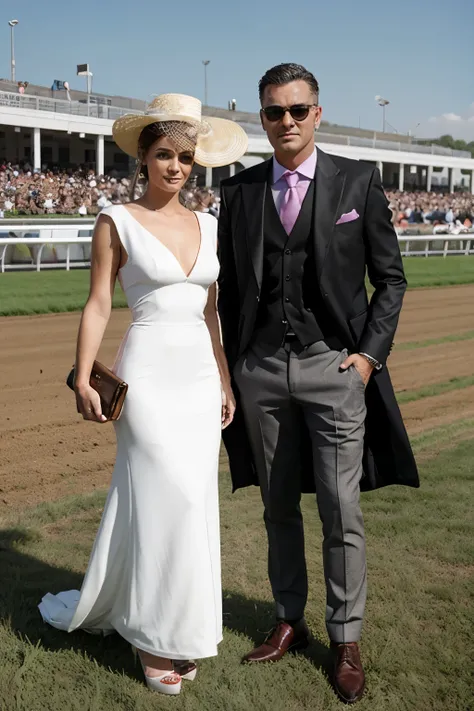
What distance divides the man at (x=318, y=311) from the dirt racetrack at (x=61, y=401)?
2.45 metres

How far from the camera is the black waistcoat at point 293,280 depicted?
3141 mm

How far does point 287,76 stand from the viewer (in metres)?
3.13

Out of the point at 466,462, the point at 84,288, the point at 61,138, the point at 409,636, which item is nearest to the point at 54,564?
the point at 409,636

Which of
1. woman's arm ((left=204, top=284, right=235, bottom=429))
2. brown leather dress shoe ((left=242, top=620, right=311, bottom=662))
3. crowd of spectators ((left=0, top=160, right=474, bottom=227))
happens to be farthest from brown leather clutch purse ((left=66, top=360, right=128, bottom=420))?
crowd of spectators ((left=0, top=160, right=474, bottom=227))

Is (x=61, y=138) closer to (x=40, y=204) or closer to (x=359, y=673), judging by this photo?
(x=40, y=204)

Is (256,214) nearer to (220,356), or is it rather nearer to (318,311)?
(318,311)

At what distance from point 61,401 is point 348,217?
4811mm

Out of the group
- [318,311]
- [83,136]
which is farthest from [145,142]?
[83,136]

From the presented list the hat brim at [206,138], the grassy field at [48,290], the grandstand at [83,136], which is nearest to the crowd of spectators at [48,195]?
the grandstand at [83,136]

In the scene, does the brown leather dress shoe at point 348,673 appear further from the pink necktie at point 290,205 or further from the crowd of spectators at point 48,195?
the crowd of spectators at point 48,195

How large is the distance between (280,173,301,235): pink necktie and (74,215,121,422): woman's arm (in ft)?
1.89

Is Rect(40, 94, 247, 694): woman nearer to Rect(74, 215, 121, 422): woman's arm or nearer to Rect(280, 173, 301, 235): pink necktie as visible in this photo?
Rect(74, 215, 121, 422): woman's arm

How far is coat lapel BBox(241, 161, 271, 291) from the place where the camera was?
3.14m

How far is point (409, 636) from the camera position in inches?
138
